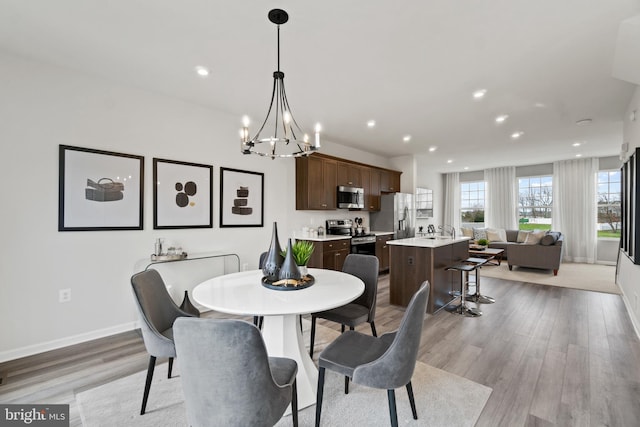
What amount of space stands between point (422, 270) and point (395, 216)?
8.39 ft

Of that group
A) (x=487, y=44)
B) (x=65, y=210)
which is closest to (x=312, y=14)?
(x=487, y=44)

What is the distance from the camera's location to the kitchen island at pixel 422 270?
364 cm

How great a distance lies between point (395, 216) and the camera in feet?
20.1

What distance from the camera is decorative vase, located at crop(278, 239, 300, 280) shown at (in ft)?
6.43

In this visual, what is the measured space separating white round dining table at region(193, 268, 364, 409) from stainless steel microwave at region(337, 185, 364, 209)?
10.3 feet

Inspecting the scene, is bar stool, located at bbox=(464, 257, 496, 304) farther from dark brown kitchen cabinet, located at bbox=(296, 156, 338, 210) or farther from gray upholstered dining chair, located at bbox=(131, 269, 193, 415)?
gray upholstered dining chair, located at bbox=(131, 269, 193, 415)

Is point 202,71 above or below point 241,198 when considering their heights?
above

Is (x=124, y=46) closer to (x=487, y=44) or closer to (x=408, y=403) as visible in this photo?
(x=487, y=44)

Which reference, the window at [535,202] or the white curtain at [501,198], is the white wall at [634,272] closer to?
the window at [535,202]

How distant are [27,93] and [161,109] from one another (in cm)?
110

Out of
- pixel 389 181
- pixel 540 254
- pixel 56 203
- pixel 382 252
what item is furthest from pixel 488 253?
pixel 56 203

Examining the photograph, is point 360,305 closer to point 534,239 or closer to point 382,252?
point 382,252

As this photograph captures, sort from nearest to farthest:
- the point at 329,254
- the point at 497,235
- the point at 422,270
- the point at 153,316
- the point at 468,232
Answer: the point at 153,316
the point at 422,270
the point at 329,254
the point at 497,235
the point at 468,232

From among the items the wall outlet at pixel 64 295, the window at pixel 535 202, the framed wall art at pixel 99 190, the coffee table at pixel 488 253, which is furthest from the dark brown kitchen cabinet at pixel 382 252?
the window at pixel 535 202
